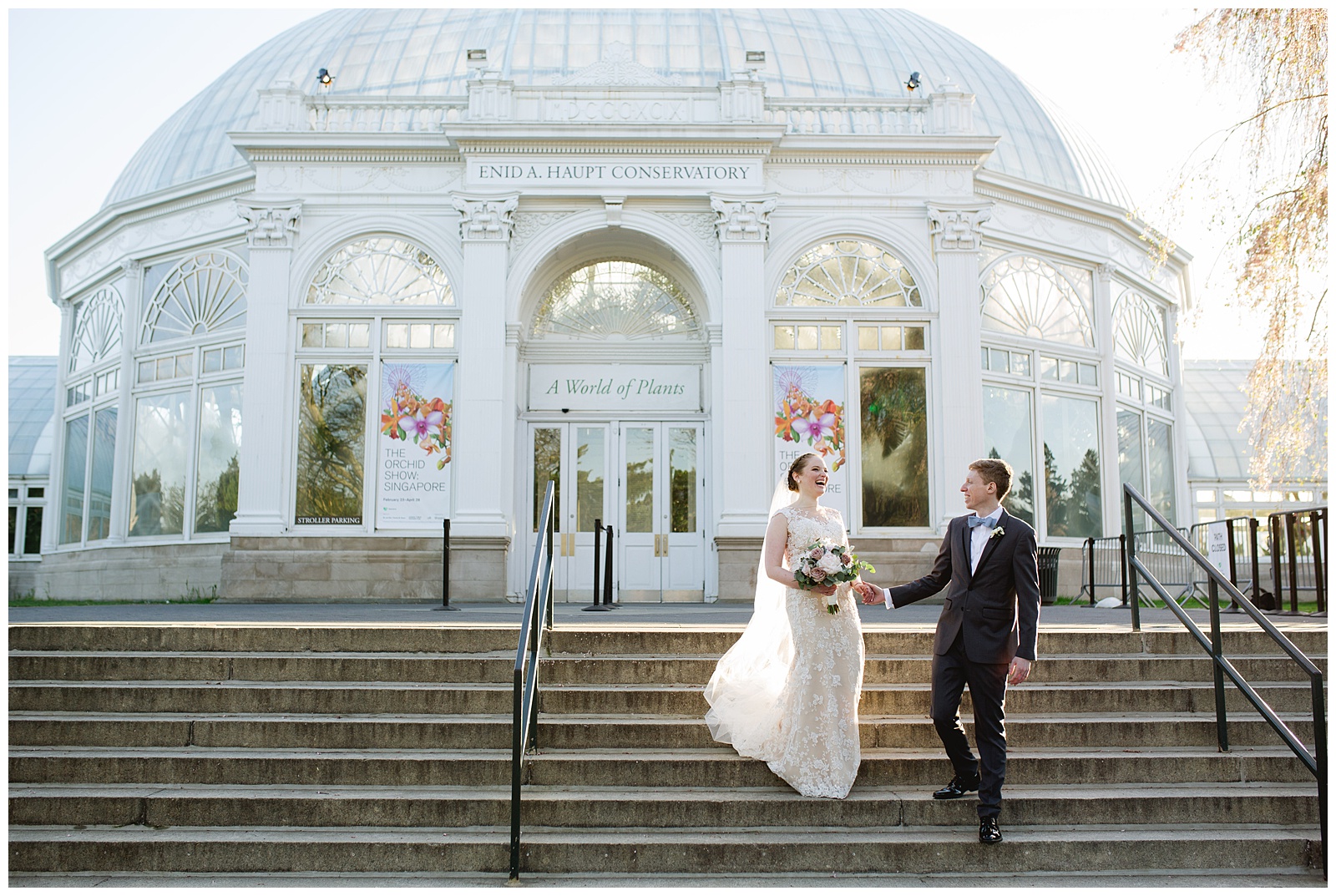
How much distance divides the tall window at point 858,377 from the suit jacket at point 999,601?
9381 mm

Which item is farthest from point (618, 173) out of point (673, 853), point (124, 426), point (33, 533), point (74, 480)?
point (33, 533)

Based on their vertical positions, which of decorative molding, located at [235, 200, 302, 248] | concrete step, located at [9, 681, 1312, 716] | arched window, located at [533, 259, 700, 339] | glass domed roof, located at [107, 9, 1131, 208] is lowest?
concrete step, located at [9, 681, 1312, 716]

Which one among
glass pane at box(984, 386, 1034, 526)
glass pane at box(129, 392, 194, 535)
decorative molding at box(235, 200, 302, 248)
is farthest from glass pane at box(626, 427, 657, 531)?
glass pane at box(129, 392, 194, 535)

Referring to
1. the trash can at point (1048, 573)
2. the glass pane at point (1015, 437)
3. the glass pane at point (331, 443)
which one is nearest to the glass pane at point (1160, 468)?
the glass pane at point (1015, 437)

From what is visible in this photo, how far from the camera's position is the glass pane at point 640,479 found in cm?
1589

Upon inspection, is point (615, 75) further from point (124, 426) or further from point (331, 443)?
point (124, 426)

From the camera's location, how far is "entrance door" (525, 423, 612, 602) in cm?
1574

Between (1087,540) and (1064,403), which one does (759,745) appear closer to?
(1087,540)

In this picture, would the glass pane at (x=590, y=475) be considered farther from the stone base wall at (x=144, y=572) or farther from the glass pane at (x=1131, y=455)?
the glass pane at (x=1131, y=455)

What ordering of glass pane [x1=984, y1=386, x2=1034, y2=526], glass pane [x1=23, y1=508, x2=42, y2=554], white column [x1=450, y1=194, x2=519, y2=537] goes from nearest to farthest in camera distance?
white column [x1=450, y1=194, x2=519, y2=537], glass pane [x1=984, y1=386, x2=1034, y2=526], glass pane [x1=23, y1=508, x2=42, y2=554]

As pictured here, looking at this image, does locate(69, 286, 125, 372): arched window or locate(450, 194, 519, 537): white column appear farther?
locate(69, 286, 125, 372): arched window

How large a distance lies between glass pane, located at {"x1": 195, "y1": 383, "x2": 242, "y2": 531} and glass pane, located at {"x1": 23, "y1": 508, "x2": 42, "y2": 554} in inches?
375

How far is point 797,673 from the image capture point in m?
6.16

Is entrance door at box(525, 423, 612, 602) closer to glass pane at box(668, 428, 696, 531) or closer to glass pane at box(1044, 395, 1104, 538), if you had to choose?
glass pane at box(668, 428, 696, 531)
